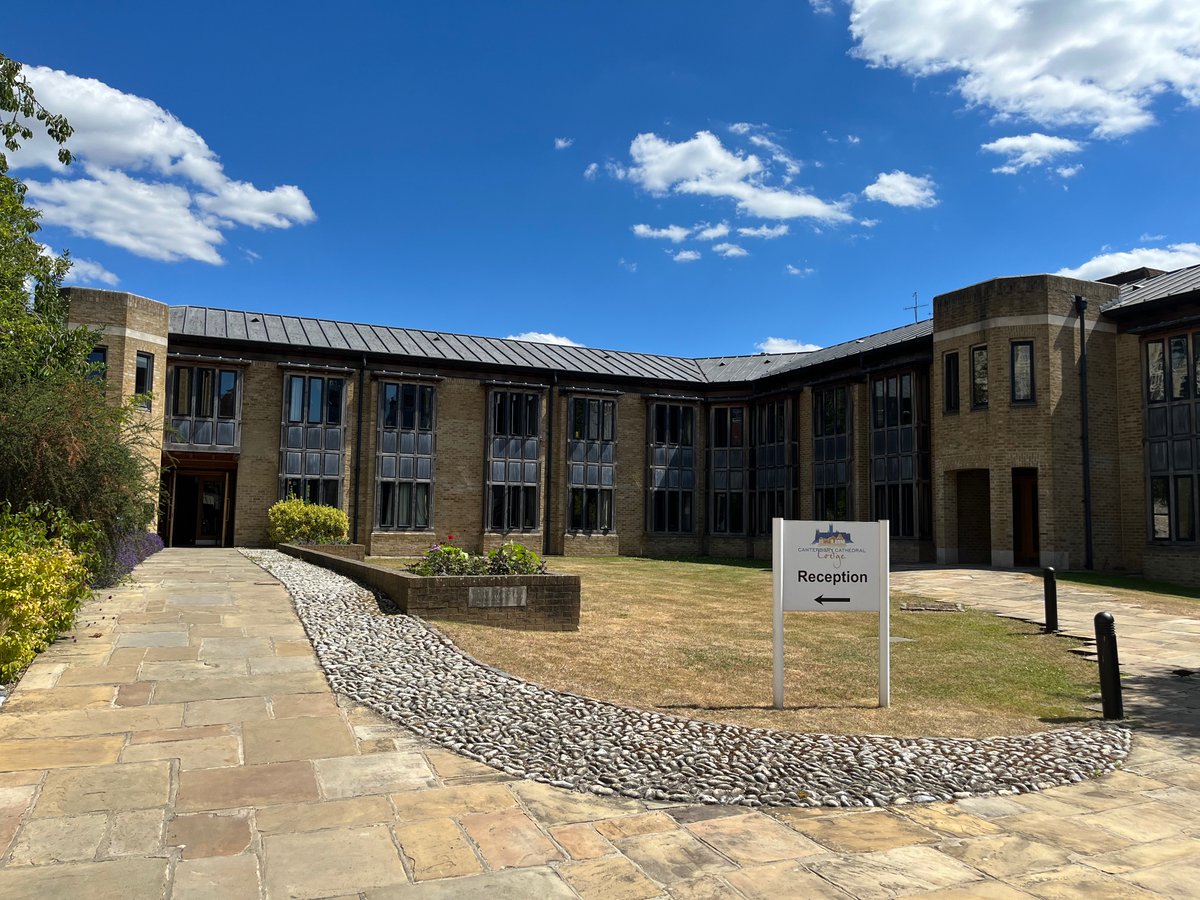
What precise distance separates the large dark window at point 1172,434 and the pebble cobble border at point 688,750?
17.7 meters

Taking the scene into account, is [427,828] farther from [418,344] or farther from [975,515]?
[418,344]

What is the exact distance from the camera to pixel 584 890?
3533 mm

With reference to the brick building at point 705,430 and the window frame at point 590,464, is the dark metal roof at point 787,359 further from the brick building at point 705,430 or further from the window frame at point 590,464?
the window frame at point 590,464

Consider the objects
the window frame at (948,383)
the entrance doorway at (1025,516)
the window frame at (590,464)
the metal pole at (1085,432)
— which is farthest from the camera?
the window frame at (590,464)

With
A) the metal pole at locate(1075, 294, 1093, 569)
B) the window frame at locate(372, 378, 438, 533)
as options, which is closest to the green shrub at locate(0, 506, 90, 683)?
the window frame at locate(372, 378, 438, 533)

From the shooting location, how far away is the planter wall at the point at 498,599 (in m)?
10.4

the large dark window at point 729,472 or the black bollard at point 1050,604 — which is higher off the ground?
the large dark window at point 729,472

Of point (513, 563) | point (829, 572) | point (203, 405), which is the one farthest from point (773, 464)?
point (829, 572)

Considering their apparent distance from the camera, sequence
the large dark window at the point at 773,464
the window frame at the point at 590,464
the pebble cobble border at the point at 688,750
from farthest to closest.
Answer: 1. the window frame at the point at 590,464
2. the large dark window at the point at 773,464
3. the pebble cobble border at the point at 688,750

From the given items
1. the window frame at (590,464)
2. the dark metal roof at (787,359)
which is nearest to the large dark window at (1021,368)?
the dark metal roof at (787,359)

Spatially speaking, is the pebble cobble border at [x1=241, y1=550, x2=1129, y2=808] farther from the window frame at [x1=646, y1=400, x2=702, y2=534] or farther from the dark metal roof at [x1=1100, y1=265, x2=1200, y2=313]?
the window frame at [x1=646, y1=400, x2=702, y2=534]

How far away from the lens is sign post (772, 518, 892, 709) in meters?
7.02

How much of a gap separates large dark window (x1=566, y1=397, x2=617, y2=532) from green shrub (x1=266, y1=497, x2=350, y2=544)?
9.58 m

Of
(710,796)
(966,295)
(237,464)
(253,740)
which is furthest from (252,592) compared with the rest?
Answer: (966,295)
